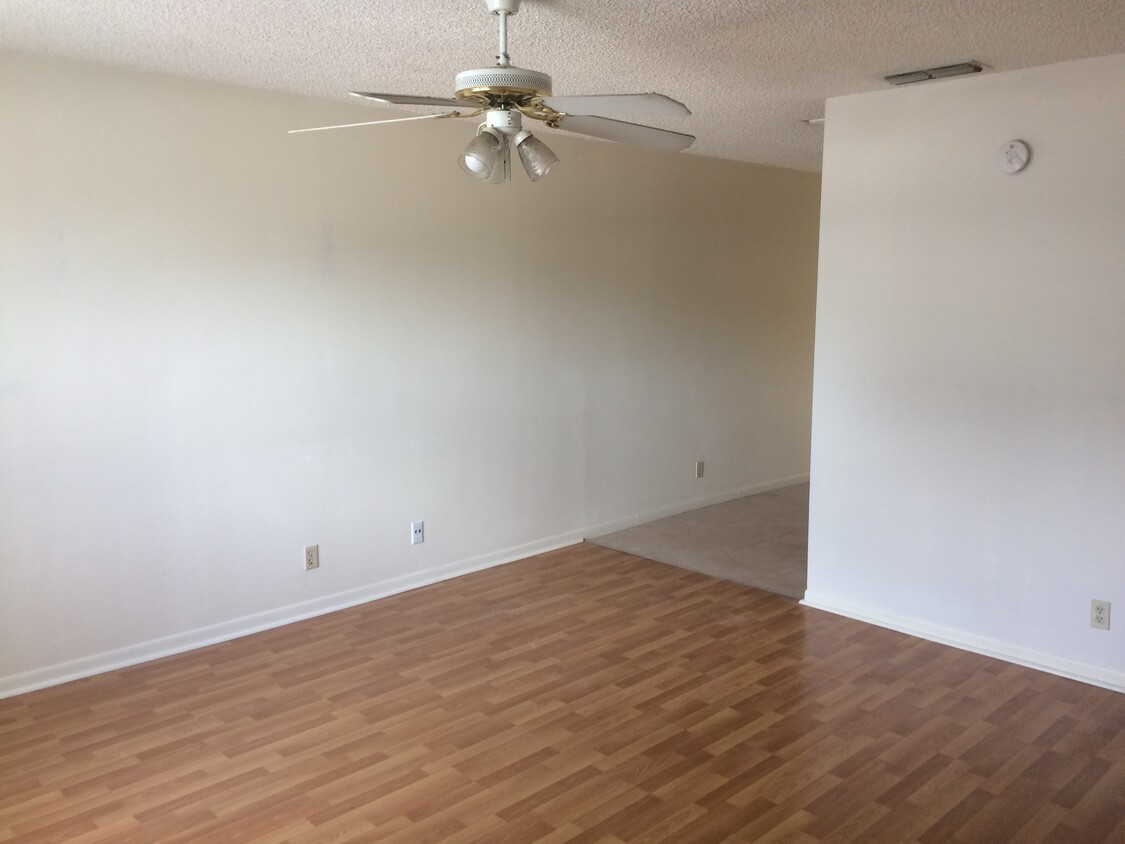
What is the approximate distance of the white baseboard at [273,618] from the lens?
3.53 meters

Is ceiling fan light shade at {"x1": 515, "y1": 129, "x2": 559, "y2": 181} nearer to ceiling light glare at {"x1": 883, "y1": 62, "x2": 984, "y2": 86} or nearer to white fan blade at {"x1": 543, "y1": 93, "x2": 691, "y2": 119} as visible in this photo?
white fan blade at {"x1": 543, "y1": 93, "x2": 691, "y2": 119}

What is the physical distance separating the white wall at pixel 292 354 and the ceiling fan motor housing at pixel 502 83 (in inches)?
76.9

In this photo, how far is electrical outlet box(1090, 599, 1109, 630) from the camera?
350 cm

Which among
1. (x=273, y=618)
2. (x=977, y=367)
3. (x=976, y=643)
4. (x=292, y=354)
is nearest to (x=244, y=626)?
(x=273, y=618)

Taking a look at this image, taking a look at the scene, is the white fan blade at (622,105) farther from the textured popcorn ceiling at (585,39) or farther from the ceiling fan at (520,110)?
the textured popcorn ceiling at (585,39)

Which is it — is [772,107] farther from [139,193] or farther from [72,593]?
[72,593]

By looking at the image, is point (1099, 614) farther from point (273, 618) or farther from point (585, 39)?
point (273, 618)

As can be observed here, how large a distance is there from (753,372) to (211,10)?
4.65 m

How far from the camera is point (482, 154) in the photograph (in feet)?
7.93

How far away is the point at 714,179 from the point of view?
6.09 metres

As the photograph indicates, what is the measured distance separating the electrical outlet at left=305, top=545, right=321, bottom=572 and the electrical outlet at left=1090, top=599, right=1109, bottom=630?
10.8 ft

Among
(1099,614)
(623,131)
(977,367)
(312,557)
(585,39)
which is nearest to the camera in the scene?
(623,131)

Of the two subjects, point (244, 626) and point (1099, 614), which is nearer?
point (1099, 614)

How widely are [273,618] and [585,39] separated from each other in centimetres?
281
